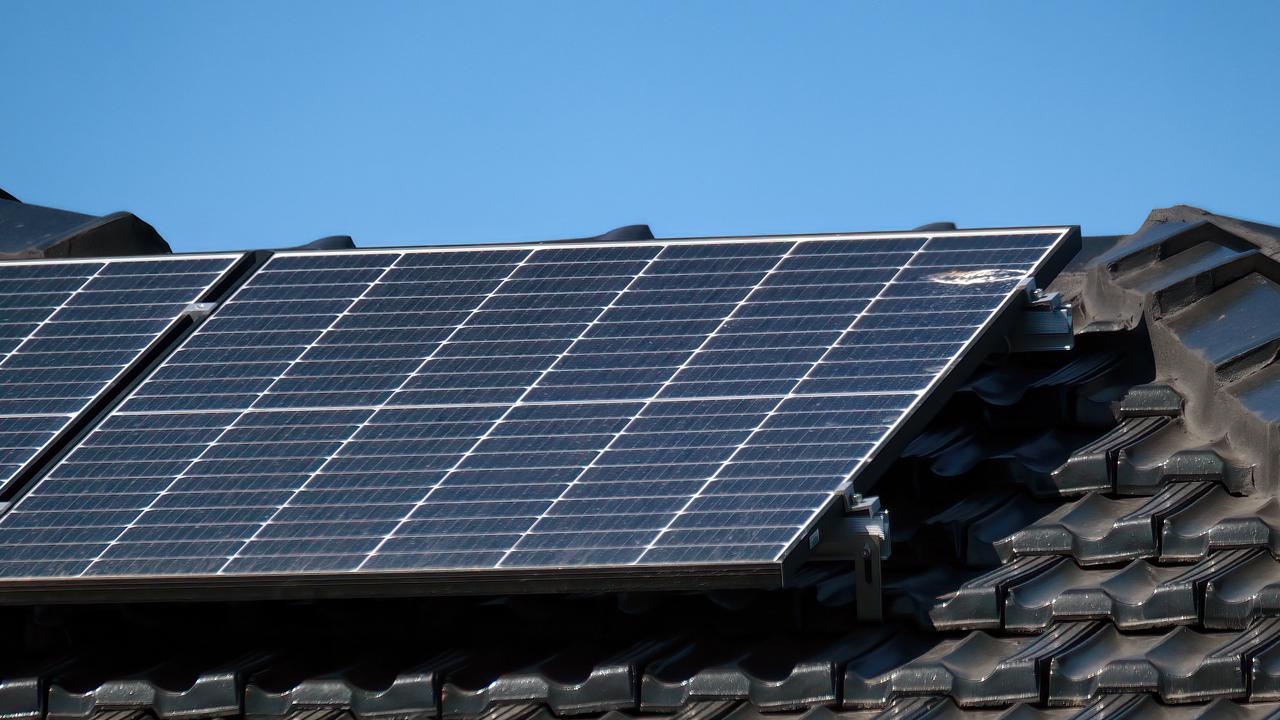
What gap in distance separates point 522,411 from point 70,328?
334 cm

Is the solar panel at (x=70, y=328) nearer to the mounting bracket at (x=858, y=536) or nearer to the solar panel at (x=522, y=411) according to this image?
the solar panel at (x=522, y=411)

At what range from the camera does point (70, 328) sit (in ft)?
33.8

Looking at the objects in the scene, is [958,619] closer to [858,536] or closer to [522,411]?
[858,536]

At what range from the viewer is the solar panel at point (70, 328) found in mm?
9422

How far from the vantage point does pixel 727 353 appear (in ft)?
29.4

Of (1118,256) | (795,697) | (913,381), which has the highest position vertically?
(1118,256)

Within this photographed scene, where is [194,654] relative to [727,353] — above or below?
below

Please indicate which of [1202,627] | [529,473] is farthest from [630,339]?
[1202,627]

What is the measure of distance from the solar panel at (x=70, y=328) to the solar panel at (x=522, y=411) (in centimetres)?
30

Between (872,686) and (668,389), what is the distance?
2119mm

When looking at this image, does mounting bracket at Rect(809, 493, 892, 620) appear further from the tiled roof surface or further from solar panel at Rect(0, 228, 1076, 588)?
the tiled roof surface

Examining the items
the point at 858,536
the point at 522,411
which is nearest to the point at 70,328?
the point at 522,411

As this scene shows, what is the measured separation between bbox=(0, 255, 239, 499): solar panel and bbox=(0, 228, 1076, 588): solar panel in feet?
0.99

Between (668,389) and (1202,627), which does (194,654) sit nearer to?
(668,389)
